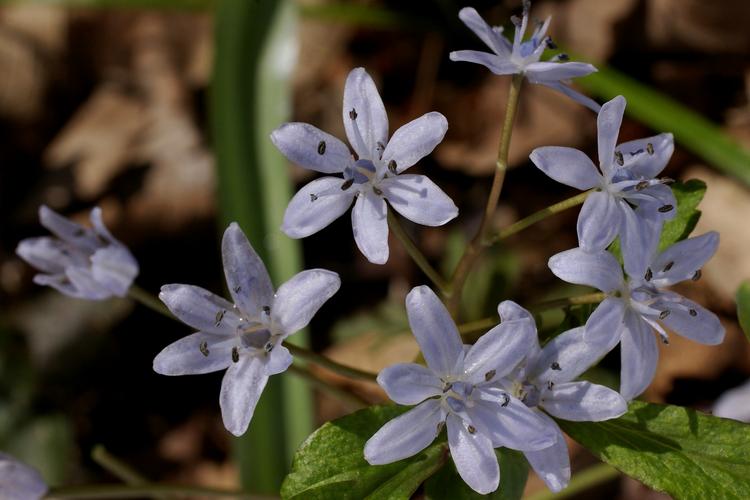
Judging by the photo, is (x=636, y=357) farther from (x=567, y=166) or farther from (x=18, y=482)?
(x=18, y=482)

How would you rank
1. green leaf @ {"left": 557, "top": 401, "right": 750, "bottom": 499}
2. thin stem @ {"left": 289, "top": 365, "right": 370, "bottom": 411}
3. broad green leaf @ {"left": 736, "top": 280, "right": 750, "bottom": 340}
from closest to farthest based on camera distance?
green leaf @ {"left": 557, "top": 401, "right": 750, "bottom": 499}, broad green leaf @ {"left": 736, "top": 280, "right": 750, "bottom": 340}, thin stem @ {"left": 289, "top": 365, "right": 370, "bottom": 411}

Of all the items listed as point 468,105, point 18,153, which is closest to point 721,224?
point 468,105

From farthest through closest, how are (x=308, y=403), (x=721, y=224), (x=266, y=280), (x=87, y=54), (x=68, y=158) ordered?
(x=87, y=54) < (x=68, y=158) < (x=721, y=224) < (x=308, y=403) < (x=266, y=280)

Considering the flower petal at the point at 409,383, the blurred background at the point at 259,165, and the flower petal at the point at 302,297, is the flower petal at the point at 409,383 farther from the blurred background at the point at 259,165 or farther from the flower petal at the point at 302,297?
the blurred background at the point at 259,165

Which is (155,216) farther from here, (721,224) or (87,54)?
(721,224)

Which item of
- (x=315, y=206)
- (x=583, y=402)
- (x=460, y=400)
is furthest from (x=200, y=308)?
(x=583, y=402)

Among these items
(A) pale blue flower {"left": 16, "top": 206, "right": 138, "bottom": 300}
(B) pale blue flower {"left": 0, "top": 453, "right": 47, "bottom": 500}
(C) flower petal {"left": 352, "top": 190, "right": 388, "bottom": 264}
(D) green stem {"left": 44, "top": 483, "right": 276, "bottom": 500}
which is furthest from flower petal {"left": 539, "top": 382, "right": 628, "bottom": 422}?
(B) pale blue flower {"left": 0, "top": 453, "right": 47, "bottom": 500}

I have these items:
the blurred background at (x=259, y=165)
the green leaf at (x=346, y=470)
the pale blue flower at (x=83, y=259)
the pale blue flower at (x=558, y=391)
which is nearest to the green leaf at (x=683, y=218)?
the pale blue flower at (x=558, y=391)

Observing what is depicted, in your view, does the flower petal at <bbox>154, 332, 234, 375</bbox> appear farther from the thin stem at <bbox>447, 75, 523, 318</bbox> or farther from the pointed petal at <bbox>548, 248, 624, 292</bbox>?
the pointed petal at <bbox>548, 248, 624, 292</bbox>
